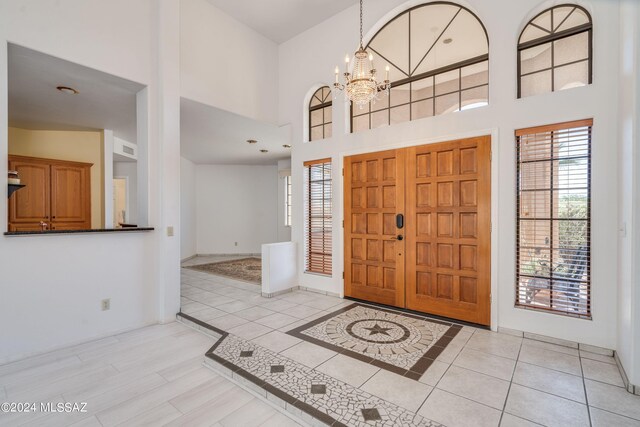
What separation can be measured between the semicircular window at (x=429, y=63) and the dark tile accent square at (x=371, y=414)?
3.30m

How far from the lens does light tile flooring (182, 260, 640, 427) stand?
199 centimetres

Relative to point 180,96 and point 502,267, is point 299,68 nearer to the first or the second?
point 180,96

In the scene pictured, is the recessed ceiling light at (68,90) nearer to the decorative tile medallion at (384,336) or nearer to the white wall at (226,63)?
the white wall at (226,63)

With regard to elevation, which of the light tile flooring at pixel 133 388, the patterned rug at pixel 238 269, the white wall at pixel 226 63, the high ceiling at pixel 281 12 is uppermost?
the high ceiling at pixel 281 12

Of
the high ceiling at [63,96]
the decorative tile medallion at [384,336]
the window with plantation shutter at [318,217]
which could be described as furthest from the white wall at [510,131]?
the high ceiling at [63,96]

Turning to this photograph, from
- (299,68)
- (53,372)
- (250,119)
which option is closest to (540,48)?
(299,68)

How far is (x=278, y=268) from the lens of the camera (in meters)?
4.86

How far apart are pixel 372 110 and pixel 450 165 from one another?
1.50 meters

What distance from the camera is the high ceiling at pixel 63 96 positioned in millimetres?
3236

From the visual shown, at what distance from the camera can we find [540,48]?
319cm

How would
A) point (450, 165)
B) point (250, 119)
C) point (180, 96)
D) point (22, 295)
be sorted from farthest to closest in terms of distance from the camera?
point (250, 119)
point (180, 96)
point (450, 165)
point (22, 295)

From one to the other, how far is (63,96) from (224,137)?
2.58 metres

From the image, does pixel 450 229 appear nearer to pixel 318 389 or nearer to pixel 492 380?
pixel 492 380

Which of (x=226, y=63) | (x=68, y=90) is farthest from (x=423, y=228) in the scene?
(x=68, y=90)
